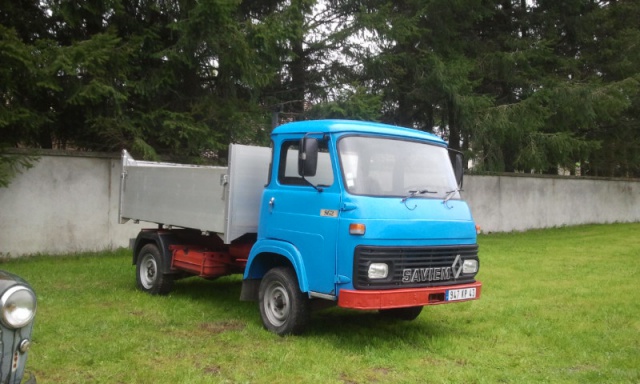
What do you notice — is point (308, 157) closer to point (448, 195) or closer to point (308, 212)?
Result: point (308, 212)

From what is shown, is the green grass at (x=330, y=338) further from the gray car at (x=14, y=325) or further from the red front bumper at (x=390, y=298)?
the gray car at (x=14, y=325)

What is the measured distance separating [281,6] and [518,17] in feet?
31.8

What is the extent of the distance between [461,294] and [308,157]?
2.26 meters

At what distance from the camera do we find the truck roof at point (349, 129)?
660cm

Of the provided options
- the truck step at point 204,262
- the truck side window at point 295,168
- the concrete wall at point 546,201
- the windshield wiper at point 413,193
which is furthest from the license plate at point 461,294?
the concrete wall at point 546,201

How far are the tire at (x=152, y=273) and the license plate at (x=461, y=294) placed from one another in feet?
14.3

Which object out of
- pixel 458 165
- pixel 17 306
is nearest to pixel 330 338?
pixel 458 165

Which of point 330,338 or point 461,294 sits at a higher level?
point 461,294

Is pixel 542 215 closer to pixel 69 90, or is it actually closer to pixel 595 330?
pixel 595 330

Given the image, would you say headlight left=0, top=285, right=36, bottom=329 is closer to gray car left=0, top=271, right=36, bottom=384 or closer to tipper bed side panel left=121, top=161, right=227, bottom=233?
gray car left=0, top=271, right=36, bottom=384

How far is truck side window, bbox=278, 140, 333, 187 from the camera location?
6.57 meters

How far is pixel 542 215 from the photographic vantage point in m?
21.3

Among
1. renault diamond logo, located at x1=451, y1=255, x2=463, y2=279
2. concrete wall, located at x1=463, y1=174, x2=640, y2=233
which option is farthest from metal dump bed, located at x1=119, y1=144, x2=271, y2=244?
concrete wall, located at x1=463, y1=174, x2=640, y2=233

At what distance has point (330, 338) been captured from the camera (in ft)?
22.8
